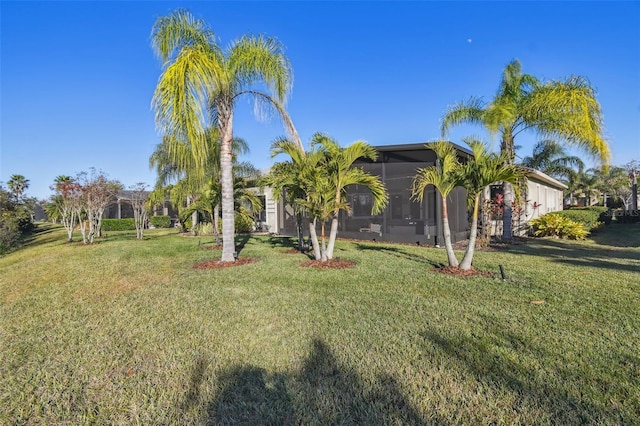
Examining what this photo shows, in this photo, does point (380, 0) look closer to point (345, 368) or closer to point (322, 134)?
point (322, 134)

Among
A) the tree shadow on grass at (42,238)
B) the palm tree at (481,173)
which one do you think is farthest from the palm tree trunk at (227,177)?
the tree shadow on grass at (42,238)

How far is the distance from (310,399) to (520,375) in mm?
1696

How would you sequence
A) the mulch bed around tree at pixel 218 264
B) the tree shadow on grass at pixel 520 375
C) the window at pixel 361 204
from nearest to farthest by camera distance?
the tree shadow on grass at pixel 520 375
the mulch bed around tree at pixel 218 264
the window at pixel 361 204

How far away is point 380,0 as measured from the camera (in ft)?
32.2

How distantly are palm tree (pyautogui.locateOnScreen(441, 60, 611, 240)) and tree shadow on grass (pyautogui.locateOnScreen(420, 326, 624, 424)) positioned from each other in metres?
7.35

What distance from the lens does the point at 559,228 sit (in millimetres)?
12719

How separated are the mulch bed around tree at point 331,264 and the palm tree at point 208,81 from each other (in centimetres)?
202

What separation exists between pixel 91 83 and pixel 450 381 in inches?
509

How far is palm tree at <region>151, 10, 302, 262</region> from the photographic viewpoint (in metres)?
6.29

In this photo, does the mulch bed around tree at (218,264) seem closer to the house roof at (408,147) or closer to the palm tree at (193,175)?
the palm tree at (193,175)

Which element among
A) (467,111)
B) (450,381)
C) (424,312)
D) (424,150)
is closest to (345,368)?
(450,381)

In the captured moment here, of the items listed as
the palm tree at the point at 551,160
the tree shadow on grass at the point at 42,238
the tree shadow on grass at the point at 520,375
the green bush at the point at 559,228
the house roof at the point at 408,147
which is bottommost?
the tree shadow on grass at the point at 520,375

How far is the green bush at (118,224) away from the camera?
79.2 feet

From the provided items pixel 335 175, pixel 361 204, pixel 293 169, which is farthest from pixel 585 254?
pixel 293 169
